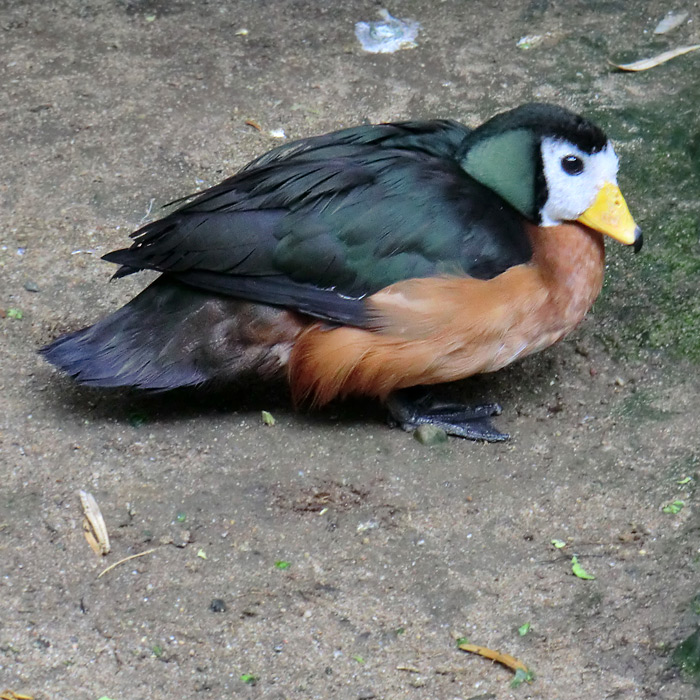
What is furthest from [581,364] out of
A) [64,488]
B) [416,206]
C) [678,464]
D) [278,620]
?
[64,488]

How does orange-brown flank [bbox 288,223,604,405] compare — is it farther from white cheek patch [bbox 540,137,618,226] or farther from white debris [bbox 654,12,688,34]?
white debris [bbox 654,12,688,34]

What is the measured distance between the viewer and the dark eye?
3.86 meters

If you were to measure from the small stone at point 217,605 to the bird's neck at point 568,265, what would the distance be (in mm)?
1628

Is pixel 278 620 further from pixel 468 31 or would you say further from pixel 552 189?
pixel 468 31

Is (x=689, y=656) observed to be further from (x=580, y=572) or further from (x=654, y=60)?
(x=654, y=60)

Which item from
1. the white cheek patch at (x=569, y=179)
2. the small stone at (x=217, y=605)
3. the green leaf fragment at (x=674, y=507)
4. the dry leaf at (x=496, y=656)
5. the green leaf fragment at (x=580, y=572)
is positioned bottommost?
the small stone at (x=217, y=605)

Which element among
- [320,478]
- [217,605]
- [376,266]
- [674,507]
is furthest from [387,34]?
[217,605]

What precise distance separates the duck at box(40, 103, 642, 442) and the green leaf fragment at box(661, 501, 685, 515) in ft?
2.38

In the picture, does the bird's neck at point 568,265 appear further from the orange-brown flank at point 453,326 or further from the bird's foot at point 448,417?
the bird's foot at point 448,417

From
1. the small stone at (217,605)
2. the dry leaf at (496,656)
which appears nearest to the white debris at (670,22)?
the dry leaf at (496,656)

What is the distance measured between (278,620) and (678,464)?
160cm

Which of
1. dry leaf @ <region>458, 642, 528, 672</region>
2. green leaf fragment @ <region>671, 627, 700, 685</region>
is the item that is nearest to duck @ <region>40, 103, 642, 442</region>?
dry leaf @ <region>458, 642, 528, 672</region>

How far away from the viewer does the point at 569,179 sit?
152 inches

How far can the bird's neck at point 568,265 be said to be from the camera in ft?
12.7
